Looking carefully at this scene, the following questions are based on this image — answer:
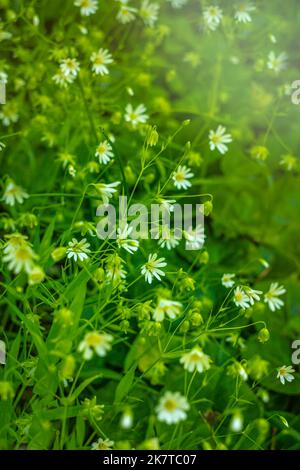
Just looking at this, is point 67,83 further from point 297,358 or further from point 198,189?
point 297,358

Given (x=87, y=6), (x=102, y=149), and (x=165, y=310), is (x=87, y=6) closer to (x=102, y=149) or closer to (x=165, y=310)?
(x=102, y=149)

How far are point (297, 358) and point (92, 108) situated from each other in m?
0.82

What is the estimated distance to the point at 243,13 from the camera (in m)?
1.59

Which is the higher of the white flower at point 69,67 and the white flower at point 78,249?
the white flower at point 69,67

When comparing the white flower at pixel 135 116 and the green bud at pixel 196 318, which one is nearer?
the green bud at pixel 196 318

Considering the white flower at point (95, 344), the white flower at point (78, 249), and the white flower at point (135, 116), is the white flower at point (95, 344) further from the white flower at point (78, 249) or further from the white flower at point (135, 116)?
the white flower at point (135, 116)

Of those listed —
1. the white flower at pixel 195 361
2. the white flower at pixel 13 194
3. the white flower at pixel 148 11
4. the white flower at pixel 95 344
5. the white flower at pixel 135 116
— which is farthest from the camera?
the white flower at pixel 148 11

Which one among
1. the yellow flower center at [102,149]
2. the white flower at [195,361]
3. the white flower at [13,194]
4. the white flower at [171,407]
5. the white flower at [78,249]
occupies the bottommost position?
the white flower at [171,407]

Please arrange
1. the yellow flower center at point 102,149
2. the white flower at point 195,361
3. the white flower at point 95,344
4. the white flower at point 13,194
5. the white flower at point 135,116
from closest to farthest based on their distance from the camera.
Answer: the white flower at point 95,344 → the white flower at point 195,361 → the yellow flower center at point 102,149 → the white flower at point 13,194 → the white flower at point 135,116

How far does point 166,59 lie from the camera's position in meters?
2.18

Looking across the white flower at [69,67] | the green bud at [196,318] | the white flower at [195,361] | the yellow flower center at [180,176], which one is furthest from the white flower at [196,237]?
the white flower at [69,67]

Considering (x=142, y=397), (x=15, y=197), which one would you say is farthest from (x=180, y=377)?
(x=15, y=197)

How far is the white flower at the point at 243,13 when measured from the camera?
1578 millimetres
